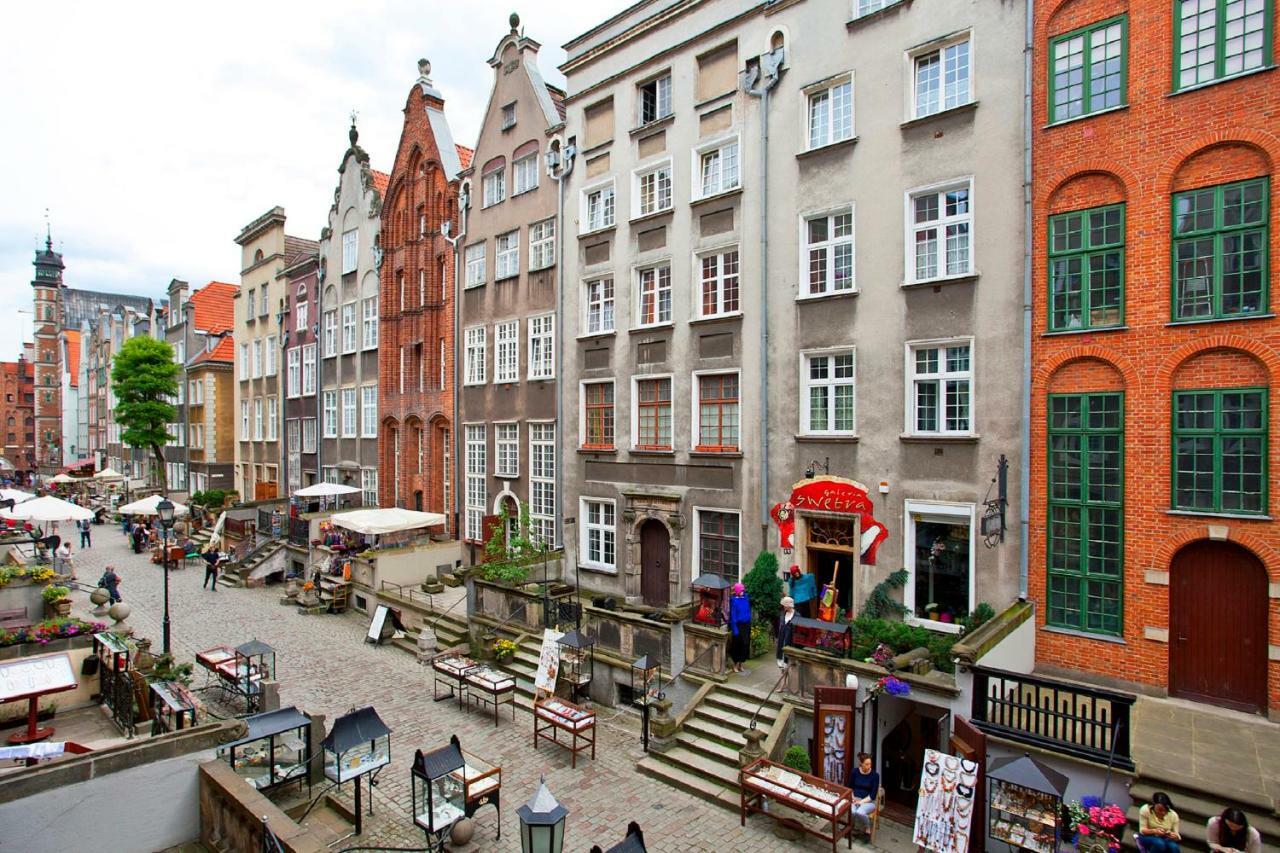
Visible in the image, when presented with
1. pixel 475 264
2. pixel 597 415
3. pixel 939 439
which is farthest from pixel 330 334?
pixel 939 439

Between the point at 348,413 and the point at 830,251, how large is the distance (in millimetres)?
25510

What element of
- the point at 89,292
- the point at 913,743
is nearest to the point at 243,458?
the point at 913,743

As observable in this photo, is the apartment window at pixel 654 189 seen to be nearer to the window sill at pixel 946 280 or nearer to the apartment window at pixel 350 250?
the window sill at pixel 946 280

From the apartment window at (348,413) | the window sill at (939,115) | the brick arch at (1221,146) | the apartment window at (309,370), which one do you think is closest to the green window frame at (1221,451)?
the brick arch at (1221,146)

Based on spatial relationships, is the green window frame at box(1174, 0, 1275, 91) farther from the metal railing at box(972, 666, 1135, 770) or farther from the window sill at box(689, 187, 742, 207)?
the metal railing at box(972, 666, 1135, 770)

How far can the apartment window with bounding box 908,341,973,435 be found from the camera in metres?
14.3

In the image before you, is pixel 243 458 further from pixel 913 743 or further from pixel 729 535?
pixel 913 743

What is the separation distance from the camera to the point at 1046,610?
43.7ft

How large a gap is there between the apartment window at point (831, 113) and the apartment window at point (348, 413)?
24.7 metres

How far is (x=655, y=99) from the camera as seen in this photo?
2073cm

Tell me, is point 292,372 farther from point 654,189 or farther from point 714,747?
point 714,747

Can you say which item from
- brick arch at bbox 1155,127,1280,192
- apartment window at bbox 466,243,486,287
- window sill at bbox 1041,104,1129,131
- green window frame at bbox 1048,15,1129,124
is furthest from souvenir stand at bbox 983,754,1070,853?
apartment window at bbox 466,243,486,287

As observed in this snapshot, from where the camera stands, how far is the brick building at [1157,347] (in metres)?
11.5

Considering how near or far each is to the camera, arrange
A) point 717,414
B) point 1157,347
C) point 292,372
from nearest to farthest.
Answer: point 1157,347 < point 717,414 < point 292,372
